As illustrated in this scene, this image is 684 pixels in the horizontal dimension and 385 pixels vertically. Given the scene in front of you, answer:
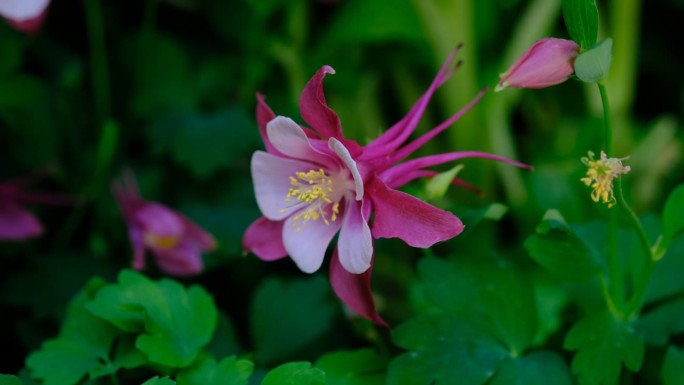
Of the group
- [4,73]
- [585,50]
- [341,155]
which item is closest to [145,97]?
[4,73]

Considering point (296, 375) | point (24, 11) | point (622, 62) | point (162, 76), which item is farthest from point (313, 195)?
point (622, 62)

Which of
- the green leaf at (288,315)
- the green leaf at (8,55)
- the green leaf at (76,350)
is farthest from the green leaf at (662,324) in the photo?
the green leaf at (8,55)

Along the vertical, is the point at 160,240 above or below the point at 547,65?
below

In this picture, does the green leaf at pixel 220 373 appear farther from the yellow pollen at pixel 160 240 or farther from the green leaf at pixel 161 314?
the yellow pollen at pixel 160 240

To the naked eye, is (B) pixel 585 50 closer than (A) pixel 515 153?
Yes

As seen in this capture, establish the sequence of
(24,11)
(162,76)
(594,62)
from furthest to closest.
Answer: (162,76) → (24,11) → (594,62)

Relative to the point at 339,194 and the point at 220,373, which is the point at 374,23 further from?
the point at 220,373

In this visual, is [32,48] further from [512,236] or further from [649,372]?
[649,372]
